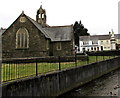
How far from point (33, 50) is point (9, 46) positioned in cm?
597

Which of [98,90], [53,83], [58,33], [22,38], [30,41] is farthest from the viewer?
[58,33]

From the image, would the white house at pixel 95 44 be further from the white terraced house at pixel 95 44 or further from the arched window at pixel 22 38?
the arched window at pixel 22 38

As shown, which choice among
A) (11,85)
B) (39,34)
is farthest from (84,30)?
(11,85)

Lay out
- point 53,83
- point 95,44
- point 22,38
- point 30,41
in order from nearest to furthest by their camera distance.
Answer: point 53,83, point 30,41, point 22,38, point 95,44

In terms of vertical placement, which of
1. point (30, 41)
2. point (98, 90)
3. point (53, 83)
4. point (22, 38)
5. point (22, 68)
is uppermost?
point (22, 38)

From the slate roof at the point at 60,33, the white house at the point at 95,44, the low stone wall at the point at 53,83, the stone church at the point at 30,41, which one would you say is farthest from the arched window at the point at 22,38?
the white house at the point at 95,44

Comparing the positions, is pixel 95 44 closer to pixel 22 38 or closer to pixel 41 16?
pixel 41 16

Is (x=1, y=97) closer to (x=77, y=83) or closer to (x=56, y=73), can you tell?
(x=56, y=73)

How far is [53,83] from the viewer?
9.38 m

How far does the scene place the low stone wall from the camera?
257 inches

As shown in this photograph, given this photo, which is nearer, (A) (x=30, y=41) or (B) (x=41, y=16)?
(A) (x=30, y=41)

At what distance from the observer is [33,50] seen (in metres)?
31.9

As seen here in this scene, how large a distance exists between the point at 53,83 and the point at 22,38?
25.4m

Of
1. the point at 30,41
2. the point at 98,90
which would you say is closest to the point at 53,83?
the point at 98,90
